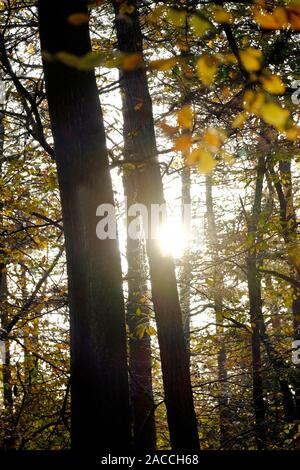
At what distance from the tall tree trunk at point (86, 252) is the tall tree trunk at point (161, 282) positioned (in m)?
1.84

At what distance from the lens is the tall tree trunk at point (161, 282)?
5.23 m

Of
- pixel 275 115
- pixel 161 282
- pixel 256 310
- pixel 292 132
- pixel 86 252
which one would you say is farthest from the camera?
pixel 256 310

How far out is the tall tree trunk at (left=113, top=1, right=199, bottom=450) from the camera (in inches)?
206

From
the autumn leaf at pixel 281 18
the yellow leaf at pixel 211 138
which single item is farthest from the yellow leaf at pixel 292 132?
the autumn leaf at pixel 281 18

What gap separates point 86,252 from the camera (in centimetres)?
312

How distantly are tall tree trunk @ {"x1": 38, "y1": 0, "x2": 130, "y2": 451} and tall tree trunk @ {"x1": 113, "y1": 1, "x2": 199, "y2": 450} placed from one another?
1.84m

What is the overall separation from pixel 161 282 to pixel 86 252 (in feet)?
8.51

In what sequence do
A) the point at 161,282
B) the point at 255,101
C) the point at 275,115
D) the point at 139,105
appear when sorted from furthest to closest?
1. the point at 139,105
2. the point at 161,282
3. the point at 255,101
4. the point at 275,115

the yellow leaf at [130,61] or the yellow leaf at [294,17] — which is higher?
the yellow leaf at [294,17]

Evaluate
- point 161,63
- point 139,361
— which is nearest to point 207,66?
point 161,63

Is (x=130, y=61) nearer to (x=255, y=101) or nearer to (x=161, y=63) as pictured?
(x=161, y=63)

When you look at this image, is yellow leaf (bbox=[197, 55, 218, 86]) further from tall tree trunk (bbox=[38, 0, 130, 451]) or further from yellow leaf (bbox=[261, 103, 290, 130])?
tall tree trunk (bbox=[38, 0, 130, 451])

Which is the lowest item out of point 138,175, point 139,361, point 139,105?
point 139,361

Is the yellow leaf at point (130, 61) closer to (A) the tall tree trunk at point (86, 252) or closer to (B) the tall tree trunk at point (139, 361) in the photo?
(A) the tall tree trunk at point (86, 252)
